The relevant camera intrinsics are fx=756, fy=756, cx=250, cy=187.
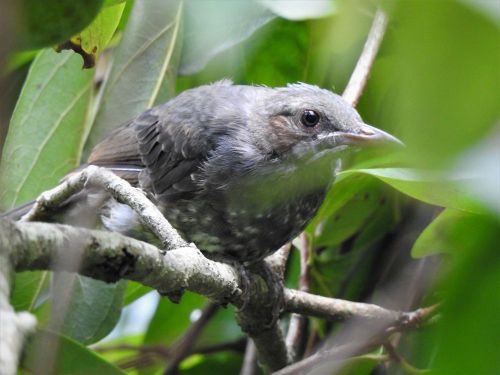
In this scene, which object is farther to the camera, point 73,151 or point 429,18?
point 73,151

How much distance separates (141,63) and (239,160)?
608mm

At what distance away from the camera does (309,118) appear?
3406 mm

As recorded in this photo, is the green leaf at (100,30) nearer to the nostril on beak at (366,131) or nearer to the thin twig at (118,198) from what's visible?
the thin twig at (118,198)

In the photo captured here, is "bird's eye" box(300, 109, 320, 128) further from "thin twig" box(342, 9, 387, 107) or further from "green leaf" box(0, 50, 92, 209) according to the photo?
"green leaf" box(0, 50, 92, 209)

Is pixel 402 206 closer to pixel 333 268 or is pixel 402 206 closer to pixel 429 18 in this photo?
pixel 333 268

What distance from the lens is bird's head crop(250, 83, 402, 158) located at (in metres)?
3.19

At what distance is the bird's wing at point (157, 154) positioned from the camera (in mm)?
3471

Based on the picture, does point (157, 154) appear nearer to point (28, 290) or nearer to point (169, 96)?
point (169, 96)

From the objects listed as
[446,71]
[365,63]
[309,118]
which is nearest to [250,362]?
[309,118]

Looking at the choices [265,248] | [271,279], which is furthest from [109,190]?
[265,248]

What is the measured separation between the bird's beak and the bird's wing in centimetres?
67

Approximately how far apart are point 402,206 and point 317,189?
0.43m

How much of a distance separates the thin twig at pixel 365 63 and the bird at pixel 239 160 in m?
0.06

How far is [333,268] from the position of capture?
3.34 meters
